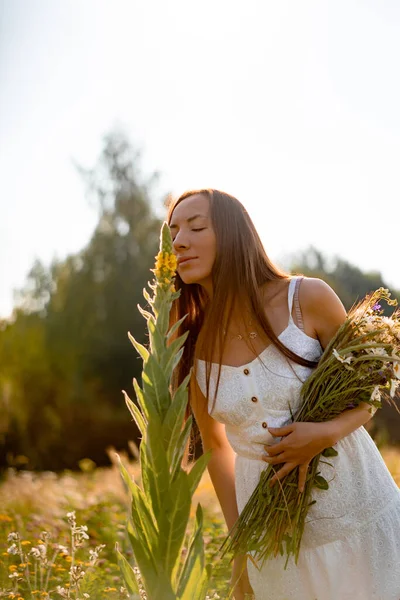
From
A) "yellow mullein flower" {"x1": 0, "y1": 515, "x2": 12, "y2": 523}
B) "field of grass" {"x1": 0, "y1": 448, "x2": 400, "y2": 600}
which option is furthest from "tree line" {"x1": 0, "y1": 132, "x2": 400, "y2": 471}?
"yellow mullein flower" {"x1": 0, "y1": 515, "x2": 12, "y2": 523}

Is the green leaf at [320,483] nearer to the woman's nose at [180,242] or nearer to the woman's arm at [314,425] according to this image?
the woman's arm at [314,425]

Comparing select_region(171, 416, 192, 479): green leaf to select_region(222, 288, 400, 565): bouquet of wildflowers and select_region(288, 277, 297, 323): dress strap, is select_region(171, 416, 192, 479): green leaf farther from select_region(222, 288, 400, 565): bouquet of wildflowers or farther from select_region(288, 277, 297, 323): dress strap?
select_region(288, 277, 297, 323): dress strap

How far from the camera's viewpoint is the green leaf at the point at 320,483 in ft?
7.35

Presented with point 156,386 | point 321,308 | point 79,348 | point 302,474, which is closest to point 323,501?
point 302,474

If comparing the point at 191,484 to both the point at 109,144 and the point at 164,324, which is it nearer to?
the point at 164,324

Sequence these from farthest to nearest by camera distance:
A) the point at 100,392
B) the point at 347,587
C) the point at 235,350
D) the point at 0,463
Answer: the point at 100,392 < the point at 0,463 < the point at 235,350 < the point at 347,587

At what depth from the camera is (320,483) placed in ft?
7.38

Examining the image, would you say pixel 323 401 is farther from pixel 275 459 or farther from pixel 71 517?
pixel 71 517

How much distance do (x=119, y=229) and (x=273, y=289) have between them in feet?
54.2

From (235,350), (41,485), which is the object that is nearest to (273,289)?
(235,350)

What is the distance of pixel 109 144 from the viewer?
19.0 m

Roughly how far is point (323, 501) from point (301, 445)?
12.5 inches

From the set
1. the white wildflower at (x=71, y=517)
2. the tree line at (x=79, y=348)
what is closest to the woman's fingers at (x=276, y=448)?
the white wildflower at (x=71, y=517)

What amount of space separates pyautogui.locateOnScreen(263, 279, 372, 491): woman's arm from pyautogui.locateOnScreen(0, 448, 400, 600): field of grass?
1.29 m
